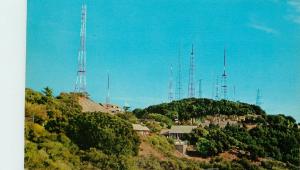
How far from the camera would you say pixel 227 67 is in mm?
6531

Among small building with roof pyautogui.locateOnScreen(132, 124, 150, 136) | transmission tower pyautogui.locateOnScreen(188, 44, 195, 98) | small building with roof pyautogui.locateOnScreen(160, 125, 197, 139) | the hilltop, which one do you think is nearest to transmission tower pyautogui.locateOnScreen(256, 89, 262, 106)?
the hilltop

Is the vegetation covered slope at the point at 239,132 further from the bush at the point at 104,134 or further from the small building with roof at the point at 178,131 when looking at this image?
the bush at the point at 104,134

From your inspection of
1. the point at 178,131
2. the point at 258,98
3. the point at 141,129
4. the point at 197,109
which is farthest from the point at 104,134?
the point at 258,98

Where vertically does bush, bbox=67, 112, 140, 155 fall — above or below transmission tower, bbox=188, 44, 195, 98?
below

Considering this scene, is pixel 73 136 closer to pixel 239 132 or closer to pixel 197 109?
pixel 197 109

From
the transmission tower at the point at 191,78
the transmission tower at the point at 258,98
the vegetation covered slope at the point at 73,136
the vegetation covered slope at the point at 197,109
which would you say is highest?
the transmission tower at the point at 191,78

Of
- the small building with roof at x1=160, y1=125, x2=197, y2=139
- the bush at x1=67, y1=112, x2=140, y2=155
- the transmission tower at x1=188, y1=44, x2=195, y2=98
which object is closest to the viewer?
the transmission tower at x1=188, y1=44, x2=195, y2=98

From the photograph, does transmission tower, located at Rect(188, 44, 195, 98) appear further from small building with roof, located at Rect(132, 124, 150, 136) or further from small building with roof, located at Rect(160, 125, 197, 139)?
small building with roof, located at Rect(132, 124, 150, 136)

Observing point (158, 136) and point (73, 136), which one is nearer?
point (73, 136)

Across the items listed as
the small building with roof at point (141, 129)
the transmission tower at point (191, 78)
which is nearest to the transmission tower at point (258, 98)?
the transmission tower at point (191, 78)

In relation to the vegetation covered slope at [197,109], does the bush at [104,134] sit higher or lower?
lower

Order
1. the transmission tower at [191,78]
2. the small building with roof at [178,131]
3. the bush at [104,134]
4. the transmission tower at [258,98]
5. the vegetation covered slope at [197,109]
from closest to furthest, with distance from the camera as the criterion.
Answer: the transmission tower at [258,98], the transmission tower at [191,78], the bush at [104,134], the vegetation covered slope at [197,109], the small building with roof at [178,131]

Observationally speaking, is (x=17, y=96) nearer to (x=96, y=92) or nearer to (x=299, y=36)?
(x=96, y=92)

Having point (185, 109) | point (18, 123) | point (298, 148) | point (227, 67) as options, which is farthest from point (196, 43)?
point (18, 123)
